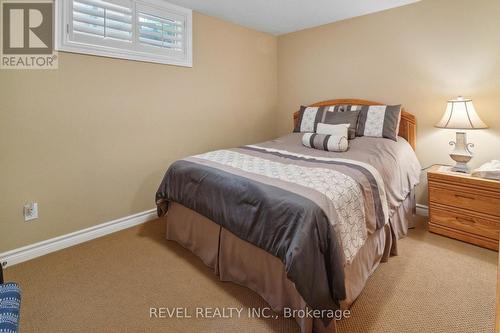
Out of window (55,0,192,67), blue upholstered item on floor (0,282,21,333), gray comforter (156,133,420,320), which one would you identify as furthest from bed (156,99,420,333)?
window (55,0,192,67)

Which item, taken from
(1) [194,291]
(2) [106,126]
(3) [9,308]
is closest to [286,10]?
(2) [106,126]

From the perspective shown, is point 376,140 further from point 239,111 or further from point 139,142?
point 139,142

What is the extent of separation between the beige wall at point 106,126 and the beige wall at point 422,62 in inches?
38.9

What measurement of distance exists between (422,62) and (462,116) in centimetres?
74

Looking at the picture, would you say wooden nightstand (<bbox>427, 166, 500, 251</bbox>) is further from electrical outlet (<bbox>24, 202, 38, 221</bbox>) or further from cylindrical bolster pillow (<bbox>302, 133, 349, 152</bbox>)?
electrical outlet (<bbox>24, 202, 38, 221</bbox>)

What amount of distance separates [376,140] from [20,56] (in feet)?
9.67

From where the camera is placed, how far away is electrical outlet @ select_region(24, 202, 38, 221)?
210 centimetres

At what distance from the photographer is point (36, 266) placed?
202 cm

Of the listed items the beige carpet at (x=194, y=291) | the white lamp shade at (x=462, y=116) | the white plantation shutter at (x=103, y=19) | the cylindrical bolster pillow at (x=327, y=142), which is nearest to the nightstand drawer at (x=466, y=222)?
the beige carpet at (x=194, y=291)

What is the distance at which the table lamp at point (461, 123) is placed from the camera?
2287 mm

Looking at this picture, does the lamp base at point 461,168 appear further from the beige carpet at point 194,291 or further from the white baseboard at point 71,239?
the white baseboard at point 71,239

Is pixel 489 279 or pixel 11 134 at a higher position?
pixel 11 134

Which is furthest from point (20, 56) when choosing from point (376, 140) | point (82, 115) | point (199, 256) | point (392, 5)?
point (392, 5)

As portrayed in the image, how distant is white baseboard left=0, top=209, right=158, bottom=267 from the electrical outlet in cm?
22
